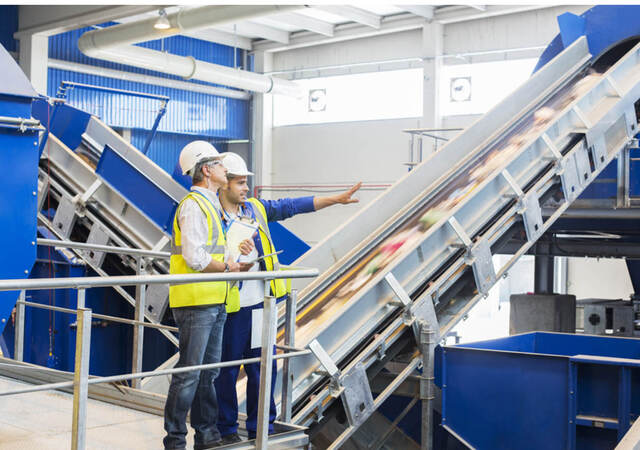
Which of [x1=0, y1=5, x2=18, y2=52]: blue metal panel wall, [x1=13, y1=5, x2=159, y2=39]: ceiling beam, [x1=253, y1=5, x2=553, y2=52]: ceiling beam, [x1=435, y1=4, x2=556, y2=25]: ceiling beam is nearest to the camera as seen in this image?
[x1=13, y1=5, x2=159, y2=39]: ceiling beam

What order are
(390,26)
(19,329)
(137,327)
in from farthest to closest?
(390,26)
(19,329)
(137,327)

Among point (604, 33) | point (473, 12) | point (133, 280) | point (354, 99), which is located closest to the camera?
point (133, 280)

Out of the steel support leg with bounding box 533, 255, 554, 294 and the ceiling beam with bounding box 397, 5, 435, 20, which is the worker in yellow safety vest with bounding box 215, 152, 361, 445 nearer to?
the steel support leg with bounding box 533, 255, 554, 294

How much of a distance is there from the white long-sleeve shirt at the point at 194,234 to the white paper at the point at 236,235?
227mm

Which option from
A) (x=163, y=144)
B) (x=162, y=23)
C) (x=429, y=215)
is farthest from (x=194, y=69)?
(x=429, y=215)

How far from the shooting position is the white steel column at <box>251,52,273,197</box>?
71.7ft

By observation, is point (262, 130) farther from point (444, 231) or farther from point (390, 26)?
point (444, 231)

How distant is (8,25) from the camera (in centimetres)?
1662

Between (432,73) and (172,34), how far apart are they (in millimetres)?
6487

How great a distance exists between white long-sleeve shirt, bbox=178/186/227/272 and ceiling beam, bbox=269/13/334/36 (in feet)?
51.9

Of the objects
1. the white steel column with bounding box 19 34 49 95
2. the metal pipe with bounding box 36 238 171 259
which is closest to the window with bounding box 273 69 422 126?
the white steel column with bounding box 19 34 49 95

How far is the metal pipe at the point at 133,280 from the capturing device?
2.88 metres

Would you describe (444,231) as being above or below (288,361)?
above

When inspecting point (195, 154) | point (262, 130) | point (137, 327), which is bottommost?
point (137, 327)
